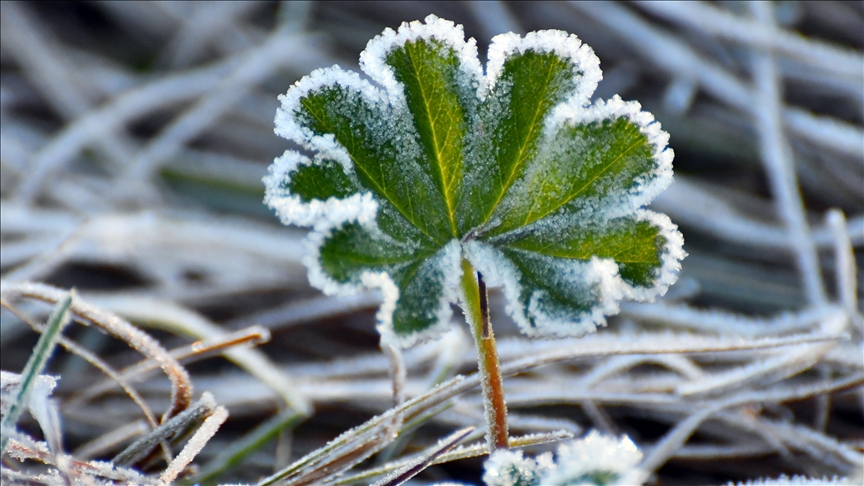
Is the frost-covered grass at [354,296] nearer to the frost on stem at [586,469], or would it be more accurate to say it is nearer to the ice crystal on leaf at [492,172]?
the frost on stem at [586,469]

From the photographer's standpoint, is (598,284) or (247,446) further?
(247,446)

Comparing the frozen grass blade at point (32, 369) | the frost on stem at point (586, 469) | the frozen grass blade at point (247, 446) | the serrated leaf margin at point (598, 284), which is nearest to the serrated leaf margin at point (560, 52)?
the serrated leaf margin at point (598, 284)

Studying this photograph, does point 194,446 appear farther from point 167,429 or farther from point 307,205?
point 307,205

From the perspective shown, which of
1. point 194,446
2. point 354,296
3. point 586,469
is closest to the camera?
point 586,469

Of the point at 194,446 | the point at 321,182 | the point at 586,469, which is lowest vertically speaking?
the point at 586,469

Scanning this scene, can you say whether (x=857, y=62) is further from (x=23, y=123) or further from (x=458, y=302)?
(x=23, y=123)

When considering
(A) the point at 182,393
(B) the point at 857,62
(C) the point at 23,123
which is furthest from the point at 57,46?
(B) the point at 857,62

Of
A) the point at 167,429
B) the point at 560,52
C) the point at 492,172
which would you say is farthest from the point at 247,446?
the point at 560,52

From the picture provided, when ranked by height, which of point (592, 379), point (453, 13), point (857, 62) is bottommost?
Answer: point (592, 379)
